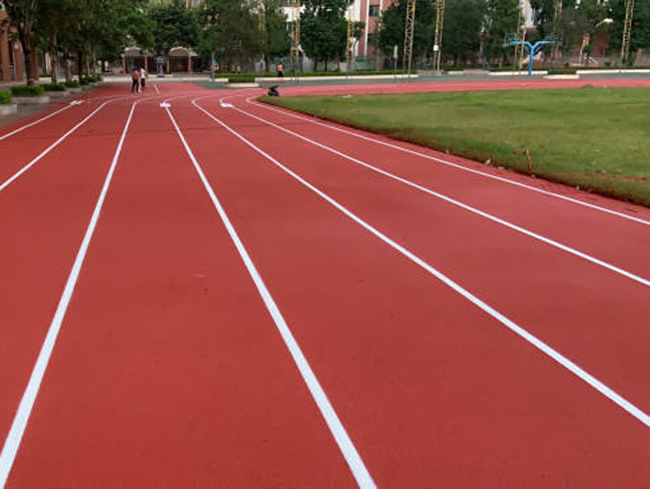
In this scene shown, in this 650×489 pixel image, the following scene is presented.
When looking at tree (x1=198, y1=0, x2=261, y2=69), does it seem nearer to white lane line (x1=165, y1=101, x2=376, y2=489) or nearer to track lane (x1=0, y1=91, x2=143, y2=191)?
track lane (x1=0, y1=91, x2=143, y2=191)

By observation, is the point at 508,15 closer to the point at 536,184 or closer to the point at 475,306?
the point at 536,184

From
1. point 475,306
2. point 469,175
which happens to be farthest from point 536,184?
point 475,306

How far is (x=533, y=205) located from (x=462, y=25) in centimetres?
7007

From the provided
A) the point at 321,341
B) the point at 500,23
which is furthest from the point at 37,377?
the point at 500,23

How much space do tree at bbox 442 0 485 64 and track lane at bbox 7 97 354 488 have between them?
72767mm

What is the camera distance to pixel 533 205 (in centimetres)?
905

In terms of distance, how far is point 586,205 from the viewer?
29.7 feet

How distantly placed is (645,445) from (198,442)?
A: 2446 mm

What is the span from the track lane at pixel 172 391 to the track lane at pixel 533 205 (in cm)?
401

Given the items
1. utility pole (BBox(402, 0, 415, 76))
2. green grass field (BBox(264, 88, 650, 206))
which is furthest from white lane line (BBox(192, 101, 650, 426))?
utility pole (BBox(402, 0, 415, 76))

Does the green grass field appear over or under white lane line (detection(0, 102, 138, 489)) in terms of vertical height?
over

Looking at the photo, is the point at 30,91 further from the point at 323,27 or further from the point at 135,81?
the point at 323,27

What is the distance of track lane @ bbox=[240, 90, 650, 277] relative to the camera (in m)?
7.04

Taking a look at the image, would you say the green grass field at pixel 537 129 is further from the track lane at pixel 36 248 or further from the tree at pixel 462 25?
the tree at pixel 462 25
